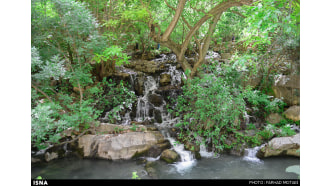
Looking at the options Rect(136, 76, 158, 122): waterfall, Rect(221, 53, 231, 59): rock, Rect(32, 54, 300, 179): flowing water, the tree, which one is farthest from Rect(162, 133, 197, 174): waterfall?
Rect(221, 53, 231, 59): rock

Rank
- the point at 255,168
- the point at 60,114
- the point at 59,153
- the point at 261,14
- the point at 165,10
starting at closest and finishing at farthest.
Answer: the point at 261,14 → the point at 60,114 → the point at 255,168 → the point at 59,153 → the point at 165,10

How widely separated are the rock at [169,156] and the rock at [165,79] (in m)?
4.18

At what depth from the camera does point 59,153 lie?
4.81m

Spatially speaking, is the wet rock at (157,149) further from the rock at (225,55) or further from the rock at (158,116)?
the rock at (225,55)

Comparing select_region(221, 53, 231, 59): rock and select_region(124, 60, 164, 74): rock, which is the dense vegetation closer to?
select_region(124, 60, 164, 74): rock

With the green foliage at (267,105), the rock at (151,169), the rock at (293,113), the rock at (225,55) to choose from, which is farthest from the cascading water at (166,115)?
the rock at (293,113)

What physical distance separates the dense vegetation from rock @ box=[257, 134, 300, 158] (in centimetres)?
34

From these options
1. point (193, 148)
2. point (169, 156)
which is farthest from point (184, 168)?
point (193, 148)

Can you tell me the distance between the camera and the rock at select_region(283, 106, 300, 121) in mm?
6057

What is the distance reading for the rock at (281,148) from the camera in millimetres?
4887

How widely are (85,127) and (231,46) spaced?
9472mm

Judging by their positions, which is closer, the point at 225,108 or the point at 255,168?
the point at 255,168

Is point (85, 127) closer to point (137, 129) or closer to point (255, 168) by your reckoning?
point (137, 129)
